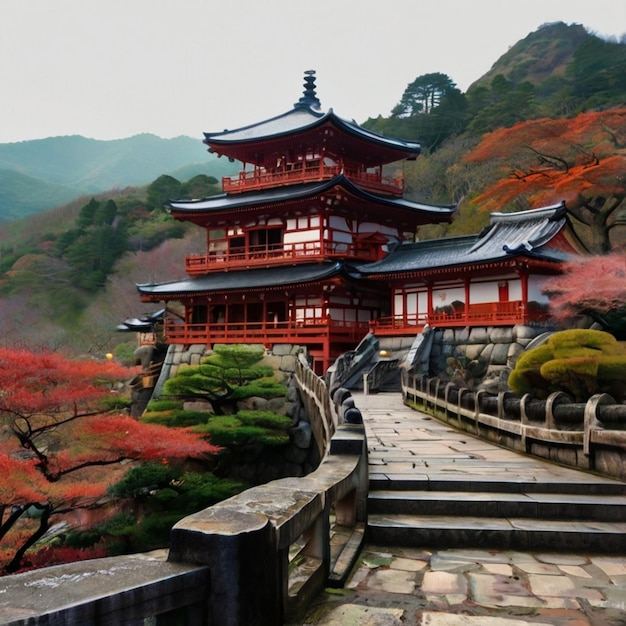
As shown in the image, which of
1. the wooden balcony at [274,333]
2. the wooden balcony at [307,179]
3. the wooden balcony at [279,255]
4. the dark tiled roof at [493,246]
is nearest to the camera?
the dark tiled roof at [493,246]

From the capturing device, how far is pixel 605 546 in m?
5.09

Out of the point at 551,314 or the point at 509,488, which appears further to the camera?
the point at 551,314

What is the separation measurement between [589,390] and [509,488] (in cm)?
636

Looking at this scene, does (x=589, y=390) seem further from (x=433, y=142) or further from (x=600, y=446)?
(x=433, y=142)

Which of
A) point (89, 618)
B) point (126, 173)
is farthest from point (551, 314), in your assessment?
point (126, 173)

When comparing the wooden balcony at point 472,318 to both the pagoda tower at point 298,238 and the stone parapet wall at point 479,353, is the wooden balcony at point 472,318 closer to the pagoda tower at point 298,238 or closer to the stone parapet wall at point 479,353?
the stone parapet wall at point 479,353

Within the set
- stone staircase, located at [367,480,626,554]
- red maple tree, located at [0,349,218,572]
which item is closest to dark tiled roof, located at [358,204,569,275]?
red maple tree, located at [0,349,218,572]

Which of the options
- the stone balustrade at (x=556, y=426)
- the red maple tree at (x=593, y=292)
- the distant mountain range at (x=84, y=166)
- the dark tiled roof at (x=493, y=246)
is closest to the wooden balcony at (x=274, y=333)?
the dark tiled roof at (x=493, y=246)

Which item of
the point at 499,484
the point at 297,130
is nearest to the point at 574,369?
the point at 499,484

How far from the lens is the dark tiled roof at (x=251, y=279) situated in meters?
25.2

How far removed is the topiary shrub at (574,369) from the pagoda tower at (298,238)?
1286 centimetres

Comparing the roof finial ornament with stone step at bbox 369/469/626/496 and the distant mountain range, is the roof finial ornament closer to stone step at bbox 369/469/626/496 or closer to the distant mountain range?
stone step at bbox 369/469/626/496

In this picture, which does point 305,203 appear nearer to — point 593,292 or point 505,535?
point 593,292

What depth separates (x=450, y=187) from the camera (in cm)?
4697
